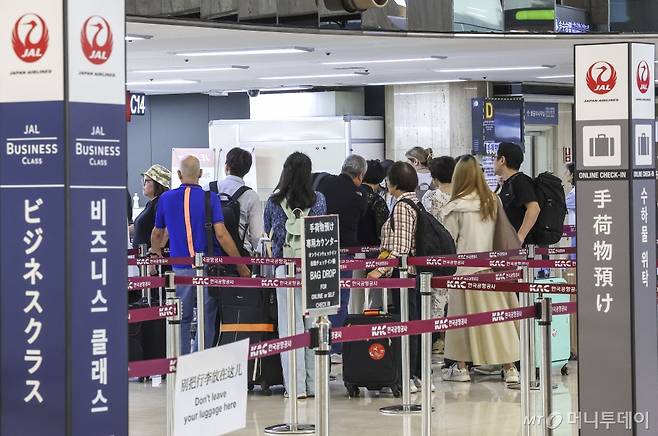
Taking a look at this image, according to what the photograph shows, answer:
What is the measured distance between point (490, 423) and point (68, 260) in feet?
16.7

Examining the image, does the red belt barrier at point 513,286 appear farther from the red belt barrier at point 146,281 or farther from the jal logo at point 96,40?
the jal logo at point 96,40

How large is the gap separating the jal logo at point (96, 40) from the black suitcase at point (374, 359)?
5.48 metres

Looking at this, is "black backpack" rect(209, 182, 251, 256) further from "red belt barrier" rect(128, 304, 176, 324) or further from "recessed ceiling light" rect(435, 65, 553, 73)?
"recessed ceiling light" rect(435, 65, 553, 73)

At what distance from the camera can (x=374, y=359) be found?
10242 millimetres

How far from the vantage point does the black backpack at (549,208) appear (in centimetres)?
1171

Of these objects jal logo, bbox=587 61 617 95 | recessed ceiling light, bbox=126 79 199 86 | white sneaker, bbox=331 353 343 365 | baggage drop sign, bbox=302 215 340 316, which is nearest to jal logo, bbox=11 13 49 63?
baggage drop sign, bbox=302 215 340 316

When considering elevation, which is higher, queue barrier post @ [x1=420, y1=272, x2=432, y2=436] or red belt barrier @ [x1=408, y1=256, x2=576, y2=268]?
red belt barrier @ [x1=408, y1=256, x2=576, y2=268]

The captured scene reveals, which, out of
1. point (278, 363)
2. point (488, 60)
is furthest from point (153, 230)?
point (488, 60)

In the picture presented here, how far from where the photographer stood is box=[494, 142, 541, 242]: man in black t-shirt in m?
11.6

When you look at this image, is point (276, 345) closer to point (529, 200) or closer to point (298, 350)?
point (298, 350)

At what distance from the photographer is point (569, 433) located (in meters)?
8.92

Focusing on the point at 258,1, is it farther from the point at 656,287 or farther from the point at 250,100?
the point at 250,100

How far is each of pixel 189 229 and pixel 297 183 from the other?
1.09 metres

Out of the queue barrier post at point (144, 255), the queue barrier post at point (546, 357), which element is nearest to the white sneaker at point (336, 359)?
the queue barrier post at point (144, 255)
